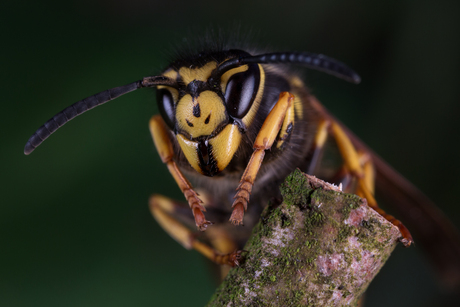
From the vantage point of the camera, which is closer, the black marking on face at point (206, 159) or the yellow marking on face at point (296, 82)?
the black marking on face at point (206, 159)

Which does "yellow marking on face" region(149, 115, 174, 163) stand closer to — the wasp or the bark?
the wasp

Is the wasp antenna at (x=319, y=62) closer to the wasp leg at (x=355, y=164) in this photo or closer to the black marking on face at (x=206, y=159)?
the black marking on face at (x=206, y=159)

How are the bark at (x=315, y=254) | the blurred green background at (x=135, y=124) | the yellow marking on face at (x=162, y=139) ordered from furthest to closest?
the blurred green background at (x=135, y=124) < the yellow marking on face at (x=162, y=139) < the bark at (x=315, y=254)

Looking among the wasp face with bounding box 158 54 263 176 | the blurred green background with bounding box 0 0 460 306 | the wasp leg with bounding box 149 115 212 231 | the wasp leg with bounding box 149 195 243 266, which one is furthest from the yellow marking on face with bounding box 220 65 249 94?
the blurred green background with bounding box 0 0 460 306

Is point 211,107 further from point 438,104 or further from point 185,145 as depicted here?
point 438,104

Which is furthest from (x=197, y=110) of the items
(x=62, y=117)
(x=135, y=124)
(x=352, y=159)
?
(x=135, y=124)

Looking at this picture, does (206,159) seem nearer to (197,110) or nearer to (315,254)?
(197,110)

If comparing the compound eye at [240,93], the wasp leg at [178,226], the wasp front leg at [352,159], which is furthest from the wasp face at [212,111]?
the wasp front leg at [352,159]

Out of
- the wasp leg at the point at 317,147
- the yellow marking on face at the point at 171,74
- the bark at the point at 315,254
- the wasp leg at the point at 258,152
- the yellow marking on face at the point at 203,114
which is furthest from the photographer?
the wasp leg at the point at 317,147
